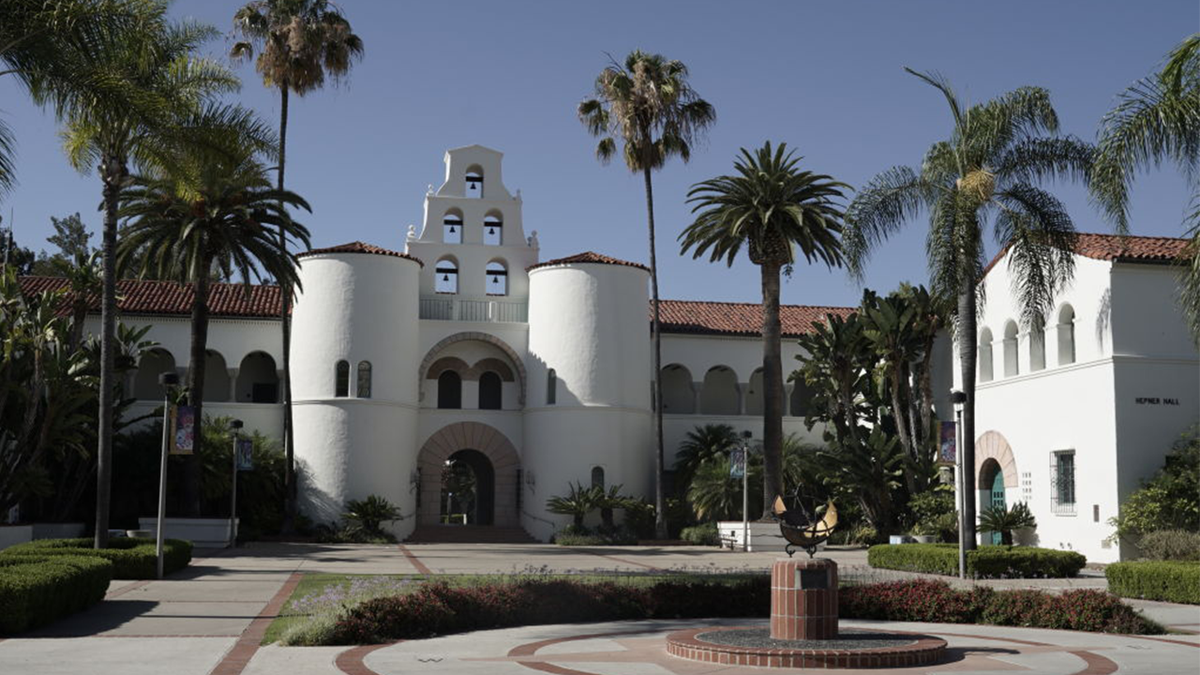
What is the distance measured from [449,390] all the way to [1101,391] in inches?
902

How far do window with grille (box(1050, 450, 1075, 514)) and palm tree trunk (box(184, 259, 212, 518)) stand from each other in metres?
22.7

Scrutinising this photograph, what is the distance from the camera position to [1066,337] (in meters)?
32.0

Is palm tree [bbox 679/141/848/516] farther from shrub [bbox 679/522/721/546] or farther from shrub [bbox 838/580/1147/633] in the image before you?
shrub [bbox 838/580/1147/633]

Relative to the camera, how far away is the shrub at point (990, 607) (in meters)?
16.2

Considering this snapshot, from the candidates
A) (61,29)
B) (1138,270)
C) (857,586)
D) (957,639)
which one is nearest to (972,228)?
(1138,270)

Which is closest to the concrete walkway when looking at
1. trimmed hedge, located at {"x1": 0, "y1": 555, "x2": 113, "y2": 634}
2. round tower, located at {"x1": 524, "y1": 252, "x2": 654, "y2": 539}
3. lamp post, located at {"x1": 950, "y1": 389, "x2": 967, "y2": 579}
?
trimmed hedge, located at {"x1": 0, "y1": 555, "x2": 113, "y2": 634}

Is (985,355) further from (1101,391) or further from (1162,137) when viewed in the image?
(1162,137)

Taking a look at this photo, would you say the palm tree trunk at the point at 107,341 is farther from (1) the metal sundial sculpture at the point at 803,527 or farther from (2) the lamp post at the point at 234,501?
(1) the metal sundial sculpture at the point at 803,527

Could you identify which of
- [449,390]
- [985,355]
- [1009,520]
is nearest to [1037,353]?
[985,355]

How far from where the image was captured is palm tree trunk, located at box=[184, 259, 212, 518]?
34.4m

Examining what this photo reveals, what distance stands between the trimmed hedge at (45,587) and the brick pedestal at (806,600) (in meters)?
8.94

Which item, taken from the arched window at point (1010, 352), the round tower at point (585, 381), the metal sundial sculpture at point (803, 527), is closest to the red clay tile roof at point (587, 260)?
the round tower at point (585, 381)

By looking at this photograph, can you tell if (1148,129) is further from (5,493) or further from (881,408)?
(5,493)

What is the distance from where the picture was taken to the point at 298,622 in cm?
1503
